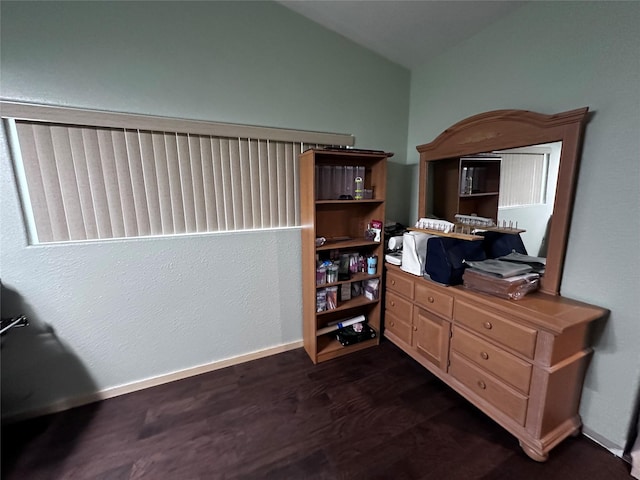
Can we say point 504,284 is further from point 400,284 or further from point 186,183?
point 186,183

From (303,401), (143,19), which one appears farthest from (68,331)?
(143,19)

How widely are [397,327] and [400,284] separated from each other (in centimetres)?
39

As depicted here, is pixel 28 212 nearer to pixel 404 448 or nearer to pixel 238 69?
pixel 238 69

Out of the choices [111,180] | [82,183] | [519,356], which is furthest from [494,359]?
[82,183]

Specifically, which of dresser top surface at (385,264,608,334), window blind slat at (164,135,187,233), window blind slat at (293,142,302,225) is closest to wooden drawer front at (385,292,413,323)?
dresser top surface at (385,264,608,334)

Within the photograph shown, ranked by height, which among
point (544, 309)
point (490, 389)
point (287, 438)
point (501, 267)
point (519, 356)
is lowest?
point (287, 438)

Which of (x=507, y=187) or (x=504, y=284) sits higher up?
(x=507, y=187)

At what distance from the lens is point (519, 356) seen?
133 centimetres

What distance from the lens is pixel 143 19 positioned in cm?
156

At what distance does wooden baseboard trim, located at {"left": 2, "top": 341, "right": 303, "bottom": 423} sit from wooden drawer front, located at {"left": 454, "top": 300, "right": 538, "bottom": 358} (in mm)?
1361

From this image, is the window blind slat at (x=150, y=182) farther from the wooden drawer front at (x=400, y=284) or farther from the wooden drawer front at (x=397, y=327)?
the wooden drawer front at (x=397, y=327)

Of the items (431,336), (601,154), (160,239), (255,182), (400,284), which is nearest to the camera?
(601,154)

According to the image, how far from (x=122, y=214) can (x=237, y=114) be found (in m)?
1.00

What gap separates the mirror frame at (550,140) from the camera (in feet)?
4.38
